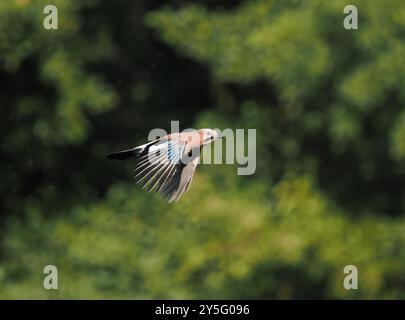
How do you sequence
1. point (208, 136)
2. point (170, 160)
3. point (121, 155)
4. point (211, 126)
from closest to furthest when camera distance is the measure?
point (121, 155), point (208, 136), point (170, 160), point (211, 126)

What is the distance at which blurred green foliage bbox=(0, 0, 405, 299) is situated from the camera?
11.9 meters

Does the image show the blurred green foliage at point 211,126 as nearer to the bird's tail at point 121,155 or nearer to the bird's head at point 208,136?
the bird's head at point 208,136

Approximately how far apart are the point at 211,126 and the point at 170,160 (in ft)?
16.9

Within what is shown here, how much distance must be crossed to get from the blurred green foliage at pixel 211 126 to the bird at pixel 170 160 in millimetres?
4227

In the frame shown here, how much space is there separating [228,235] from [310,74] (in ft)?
5.83

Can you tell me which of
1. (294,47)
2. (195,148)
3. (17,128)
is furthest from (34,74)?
(195,148)

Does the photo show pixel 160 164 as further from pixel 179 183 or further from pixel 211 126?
pixel 211 126

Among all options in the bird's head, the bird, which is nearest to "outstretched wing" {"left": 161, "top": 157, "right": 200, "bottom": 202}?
the bird

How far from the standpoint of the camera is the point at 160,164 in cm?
715

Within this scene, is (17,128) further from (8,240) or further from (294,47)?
(294,47)

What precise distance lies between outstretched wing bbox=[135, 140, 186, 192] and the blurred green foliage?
4.29 metres

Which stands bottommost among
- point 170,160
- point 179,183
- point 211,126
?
point 179,183

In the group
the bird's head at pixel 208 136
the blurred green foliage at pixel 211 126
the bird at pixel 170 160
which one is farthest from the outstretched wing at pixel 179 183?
the blurred green foliage at pixel 211 126

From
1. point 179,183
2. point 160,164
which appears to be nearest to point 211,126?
point 179,183
